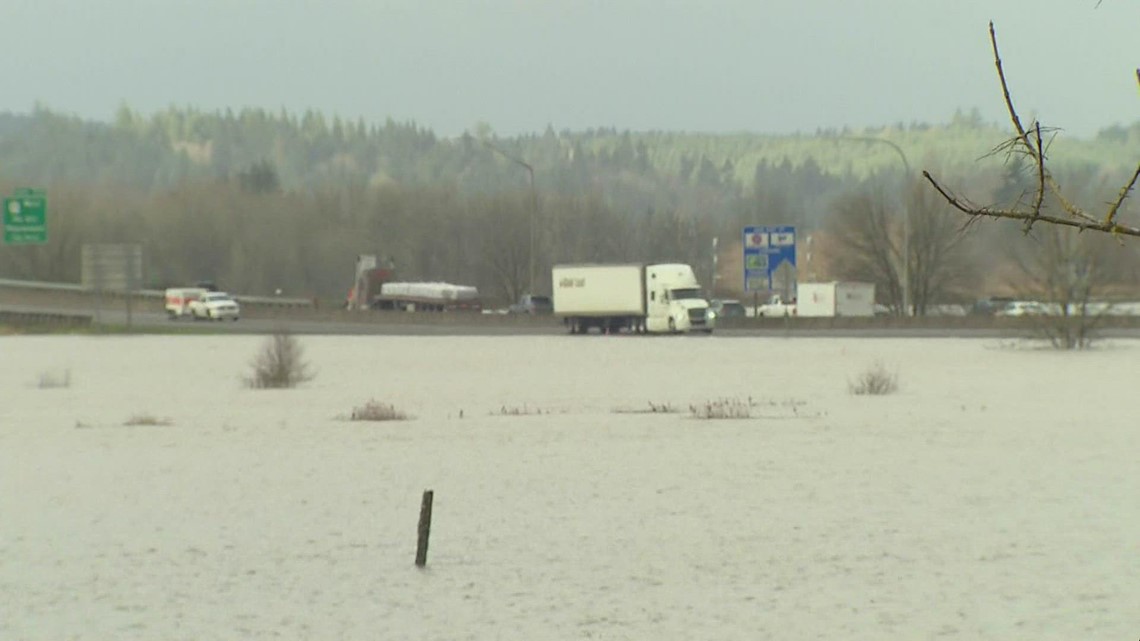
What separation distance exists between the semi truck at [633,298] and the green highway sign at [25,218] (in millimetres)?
→ 25952

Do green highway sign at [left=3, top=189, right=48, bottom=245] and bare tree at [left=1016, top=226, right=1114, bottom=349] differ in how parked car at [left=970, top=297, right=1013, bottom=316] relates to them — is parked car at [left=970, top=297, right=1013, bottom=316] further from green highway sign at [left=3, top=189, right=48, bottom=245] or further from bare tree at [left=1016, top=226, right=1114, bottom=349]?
green highway sign at [left=3, top=189, right=48, bottom=245]

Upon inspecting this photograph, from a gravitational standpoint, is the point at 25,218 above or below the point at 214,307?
above

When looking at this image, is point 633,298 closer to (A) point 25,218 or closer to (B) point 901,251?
(A) point 25,218

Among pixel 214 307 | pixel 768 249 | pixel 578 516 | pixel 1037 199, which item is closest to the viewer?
pixel 1037 199

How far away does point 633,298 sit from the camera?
8938 centimetres

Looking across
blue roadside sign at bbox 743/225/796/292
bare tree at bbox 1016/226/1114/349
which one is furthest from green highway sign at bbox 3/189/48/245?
bare tree at bbox 1016/226/1114/349

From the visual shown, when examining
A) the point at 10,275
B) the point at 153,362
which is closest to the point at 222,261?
the point at 10,275

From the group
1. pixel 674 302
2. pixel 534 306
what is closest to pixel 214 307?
pixel 534 306

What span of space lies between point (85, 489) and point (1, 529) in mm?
3517

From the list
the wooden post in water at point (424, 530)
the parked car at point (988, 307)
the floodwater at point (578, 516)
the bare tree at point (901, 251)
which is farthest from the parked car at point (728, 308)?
the wooden post in water at point (424, 530)

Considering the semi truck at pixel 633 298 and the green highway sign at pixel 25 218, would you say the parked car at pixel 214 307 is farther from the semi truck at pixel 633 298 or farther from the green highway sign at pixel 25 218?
the semi truck at pixel 633 298

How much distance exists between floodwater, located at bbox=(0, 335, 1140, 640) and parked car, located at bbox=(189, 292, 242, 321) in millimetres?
67175

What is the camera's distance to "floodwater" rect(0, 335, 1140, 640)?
46.0ft

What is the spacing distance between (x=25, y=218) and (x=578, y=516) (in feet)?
258
